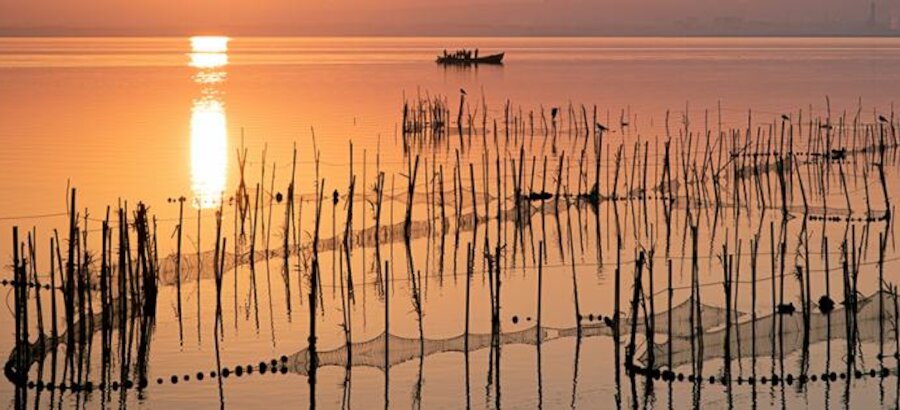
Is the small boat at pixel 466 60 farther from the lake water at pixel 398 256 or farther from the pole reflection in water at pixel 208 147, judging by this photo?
the lake water at pixel 398 256

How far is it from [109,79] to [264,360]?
4599 cm

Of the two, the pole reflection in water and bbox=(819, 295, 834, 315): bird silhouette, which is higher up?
bbox=(819, 295, 834, 315): bird silhouette

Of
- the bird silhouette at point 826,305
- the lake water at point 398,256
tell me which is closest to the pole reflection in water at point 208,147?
the lake water at point 398,256

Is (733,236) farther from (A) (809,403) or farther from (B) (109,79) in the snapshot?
(B) (109,79)

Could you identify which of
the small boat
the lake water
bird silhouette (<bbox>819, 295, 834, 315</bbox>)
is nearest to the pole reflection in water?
the lake water

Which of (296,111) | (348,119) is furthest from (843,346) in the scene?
(296,111)

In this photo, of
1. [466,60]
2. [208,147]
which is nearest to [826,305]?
[208,147]

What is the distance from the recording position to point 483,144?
25641mm

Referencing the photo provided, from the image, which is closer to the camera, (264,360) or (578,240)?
(264,360)

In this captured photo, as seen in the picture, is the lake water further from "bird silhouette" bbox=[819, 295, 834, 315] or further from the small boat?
the small boat

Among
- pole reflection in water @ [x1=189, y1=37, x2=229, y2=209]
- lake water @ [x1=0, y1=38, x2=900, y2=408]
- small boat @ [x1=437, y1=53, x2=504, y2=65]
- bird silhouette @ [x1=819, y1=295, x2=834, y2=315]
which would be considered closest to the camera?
lake water @ [x1=0, y1=38, x2=900, y2=408]

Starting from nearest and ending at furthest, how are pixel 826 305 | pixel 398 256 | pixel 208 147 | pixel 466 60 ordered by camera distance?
pixel 826 305
pixel 398 256
pixel 208 147
pixel 466 60

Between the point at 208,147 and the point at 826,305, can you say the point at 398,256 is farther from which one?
the point at 208,147

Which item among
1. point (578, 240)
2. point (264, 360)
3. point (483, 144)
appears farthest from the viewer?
point (483, 144)
